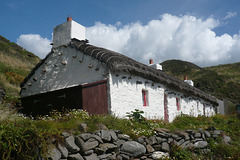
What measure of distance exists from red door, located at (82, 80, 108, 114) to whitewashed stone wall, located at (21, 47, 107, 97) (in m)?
0.60

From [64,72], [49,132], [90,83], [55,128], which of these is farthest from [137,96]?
[49,132]

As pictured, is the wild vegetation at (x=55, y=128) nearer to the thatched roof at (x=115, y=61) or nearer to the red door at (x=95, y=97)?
the red door at (x=95, y=97)

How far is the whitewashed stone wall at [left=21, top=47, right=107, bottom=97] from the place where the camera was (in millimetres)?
9703

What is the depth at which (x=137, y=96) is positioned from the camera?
10.4 meters

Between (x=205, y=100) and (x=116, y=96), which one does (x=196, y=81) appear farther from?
(x=116, y=96)

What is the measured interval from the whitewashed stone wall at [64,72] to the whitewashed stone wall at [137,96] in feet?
2.64

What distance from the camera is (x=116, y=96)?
9.25 metres

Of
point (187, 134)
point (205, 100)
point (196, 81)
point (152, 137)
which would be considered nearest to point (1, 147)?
point (152, 137)

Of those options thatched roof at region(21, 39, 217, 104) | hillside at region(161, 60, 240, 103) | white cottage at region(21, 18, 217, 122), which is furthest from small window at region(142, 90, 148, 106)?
hillside at region(161, 60, 240, 103)

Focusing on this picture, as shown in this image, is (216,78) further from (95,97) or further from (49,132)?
(49,132)

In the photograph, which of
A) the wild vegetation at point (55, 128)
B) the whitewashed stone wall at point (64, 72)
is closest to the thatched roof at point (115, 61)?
the whitewashed stone wall at point (64, 72)

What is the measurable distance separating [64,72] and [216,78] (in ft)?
118

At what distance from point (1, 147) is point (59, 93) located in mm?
4726

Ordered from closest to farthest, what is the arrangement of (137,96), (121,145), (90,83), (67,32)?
(121,145), (90,83), (137,96), (67,32)
